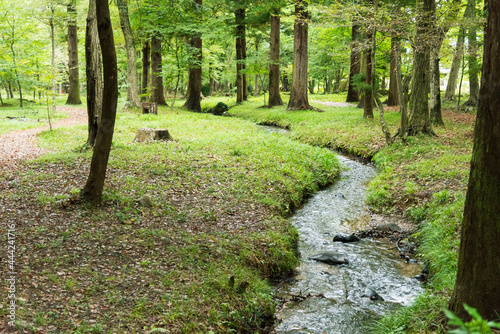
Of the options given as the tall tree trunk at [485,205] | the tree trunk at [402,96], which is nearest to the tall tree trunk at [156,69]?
the tree trunk at [402,96]

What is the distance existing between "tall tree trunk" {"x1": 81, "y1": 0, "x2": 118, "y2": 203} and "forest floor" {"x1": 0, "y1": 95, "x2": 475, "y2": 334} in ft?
1.27

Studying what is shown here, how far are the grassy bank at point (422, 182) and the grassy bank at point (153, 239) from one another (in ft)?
6.57

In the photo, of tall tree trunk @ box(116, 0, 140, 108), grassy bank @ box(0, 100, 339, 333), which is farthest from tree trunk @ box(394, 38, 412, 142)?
tall tree trunk @ box(116, 0, 140, 108)

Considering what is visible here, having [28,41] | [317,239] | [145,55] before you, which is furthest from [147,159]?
[28,41]

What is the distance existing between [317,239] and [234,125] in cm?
1191

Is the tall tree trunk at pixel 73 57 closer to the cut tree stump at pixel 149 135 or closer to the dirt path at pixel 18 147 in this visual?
the dirt path at pixel 18 147

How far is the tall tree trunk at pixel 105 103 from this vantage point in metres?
5.63

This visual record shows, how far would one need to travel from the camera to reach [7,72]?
23859 millimetres

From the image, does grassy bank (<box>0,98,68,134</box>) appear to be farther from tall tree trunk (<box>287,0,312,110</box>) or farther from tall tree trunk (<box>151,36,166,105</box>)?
tall tree trunk (<box>287,0,312,110</box>)

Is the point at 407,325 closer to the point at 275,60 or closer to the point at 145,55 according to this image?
the point at 275,60

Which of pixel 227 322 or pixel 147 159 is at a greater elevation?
pixel 147 159

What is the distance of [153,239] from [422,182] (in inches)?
279

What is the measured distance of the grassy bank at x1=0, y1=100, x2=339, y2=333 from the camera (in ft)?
13.0

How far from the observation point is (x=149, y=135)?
12328 mm
